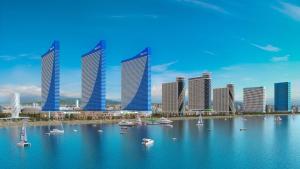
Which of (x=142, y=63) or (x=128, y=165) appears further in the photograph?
(x=142, y=63)

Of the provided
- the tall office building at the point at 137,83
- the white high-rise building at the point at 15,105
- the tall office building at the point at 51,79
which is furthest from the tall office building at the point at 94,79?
the white high-rise building at the point at 15,105

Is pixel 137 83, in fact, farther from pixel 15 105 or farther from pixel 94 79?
pixel 15 105

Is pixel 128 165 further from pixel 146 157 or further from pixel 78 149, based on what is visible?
pixel 78 149

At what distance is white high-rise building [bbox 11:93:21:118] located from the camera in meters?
178

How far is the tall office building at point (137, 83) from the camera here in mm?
156750

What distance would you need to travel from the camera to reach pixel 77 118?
187 metres

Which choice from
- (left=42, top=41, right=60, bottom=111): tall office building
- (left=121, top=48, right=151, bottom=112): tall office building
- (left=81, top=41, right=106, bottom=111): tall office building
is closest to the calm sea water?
(left=121, top=48, right=151, bottom=112): tall office building

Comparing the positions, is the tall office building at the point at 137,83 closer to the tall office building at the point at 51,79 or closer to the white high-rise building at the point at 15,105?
the tall office building at the point at 51,79

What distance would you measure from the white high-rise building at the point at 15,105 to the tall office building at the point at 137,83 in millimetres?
47985

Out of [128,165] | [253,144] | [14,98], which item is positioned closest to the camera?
[128,165]

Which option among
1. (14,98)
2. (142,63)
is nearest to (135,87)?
(142,63)

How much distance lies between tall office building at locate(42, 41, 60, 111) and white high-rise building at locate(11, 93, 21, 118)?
1193 cm

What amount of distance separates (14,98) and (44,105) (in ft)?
59.1

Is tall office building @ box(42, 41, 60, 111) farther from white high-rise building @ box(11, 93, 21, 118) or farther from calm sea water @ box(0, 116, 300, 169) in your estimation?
calm sea water @ box(0, 116, 300, 169)
